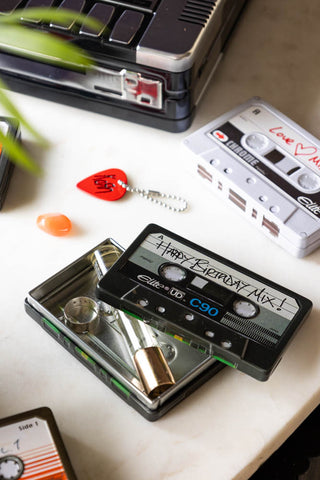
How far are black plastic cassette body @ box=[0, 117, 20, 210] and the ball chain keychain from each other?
4.0 inches

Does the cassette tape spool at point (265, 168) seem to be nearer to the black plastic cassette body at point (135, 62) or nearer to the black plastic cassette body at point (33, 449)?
the black plastic cassette body at point (135, 62)

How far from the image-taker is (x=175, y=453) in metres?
0.74

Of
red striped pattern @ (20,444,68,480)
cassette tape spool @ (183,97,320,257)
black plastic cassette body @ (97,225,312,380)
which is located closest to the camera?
red striped pattern @ (20,444,68,480)

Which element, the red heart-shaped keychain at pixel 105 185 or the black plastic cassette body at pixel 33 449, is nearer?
the black plastic cassette body at pixel 33 449

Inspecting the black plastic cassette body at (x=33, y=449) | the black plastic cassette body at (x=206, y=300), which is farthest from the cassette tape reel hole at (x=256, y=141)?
the black plastic cassette body at (x=33, y=449)

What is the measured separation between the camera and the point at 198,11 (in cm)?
102

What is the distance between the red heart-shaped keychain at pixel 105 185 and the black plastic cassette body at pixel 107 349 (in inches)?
4.8

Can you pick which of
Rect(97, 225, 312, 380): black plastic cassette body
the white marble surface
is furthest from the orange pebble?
Rect(97, 225, 312, 380): black plastic cassette body

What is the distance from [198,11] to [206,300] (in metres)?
0.46

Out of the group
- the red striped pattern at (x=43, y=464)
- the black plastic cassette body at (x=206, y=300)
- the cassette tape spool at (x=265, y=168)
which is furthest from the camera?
the cassette tape spool at (x=265, y=168)

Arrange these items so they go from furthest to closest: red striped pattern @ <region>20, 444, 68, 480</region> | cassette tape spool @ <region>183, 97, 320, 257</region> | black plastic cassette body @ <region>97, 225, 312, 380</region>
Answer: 1. cassette tape spool @ <region>183, 97, 320, 257</region>
2. black plastic cassette body @ <region>97, 225, 312, 380</region>
3. red striped pattern @ <region>20, 444, 68, 480</region>

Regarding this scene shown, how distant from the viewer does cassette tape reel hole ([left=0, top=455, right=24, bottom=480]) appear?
67 centimetres

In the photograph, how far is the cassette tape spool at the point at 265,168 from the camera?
0.93 m

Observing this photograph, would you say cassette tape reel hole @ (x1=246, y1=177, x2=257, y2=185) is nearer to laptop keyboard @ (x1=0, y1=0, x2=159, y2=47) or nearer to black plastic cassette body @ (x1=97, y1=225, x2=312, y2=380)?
black plastic cassette body @ (x1=97, y1=225, x2=312, y2=380)
